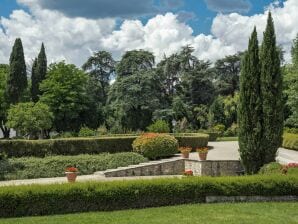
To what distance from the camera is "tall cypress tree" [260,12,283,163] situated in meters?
17.0

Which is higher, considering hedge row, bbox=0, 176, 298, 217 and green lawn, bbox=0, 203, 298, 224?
hedge row, bbox=0, 176, 298, 217

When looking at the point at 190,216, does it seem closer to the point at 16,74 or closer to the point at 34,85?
the point at 16,74

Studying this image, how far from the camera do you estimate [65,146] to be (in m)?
22.6

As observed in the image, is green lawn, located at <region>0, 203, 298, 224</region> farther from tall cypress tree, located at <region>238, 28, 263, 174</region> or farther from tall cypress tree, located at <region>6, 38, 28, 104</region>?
tall cypress tree, located at <region>6, 38, 28, 104</region>

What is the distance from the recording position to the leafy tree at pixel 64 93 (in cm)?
4500

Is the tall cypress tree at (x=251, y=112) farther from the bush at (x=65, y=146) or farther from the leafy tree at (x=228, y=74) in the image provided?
the leafy tree at (x=228, y=74)

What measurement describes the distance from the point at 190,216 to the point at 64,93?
121 feet

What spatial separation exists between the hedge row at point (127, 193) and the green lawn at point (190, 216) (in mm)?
442

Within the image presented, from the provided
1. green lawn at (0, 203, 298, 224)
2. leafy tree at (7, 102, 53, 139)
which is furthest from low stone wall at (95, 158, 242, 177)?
leafy tree at (7, 102, 53, 139)

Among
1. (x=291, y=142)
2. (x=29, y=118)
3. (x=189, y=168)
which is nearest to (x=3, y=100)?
(x=29, y=118)

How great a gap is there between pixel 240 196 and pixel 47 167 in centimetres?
991

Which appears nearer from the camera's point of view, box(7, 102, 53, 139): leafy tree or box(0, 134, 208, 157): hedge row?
box(0, 134, 208, 157): hedge row

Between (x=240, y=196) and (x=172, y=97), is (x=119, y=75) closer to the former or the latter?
(x=172, y=97)

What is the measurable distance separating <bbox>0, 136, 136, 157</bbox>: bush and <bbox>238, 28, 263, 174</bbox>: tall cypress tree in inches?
333
